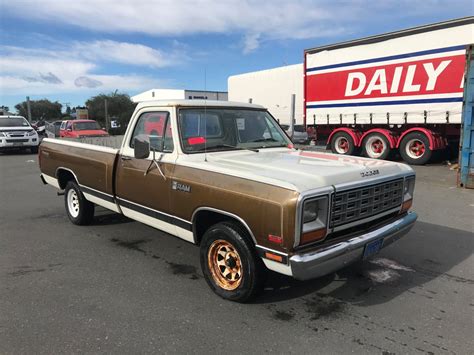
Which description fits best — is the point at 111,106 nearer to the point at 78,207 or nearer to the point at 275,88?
the point at 275,88

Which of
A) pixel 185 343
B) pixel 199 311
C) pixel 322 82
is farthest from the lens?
pixel 322 82

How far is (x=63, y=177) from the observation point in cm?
633

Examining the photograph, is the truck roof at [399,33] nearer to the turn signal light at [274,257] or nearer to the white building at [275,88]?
the turn signal light at [274,257]

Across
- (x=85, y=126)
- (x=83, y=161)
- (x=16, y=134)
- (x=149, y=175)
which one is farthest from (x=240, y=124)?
(x=85, y=126)

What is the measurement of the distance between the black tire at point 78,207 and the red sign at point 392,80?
10.5 metres

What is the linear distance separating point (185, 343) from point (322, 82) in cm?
1364

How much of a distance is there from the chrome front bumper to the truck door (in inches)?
62.1

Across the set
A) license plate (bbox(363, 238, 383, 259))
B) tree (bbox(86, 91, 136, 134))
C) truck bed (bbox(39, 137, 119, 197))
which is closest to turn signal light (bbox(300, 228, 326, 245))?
license plate (bbox(363, 238, 383, 259))

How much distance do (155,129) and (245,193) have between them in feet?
5.68

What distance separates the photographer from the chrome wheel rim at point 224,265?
3549 millimetres

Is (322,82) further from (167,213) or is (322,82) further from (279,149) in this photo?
(167,213)

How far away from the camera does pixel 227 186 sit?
339 cm

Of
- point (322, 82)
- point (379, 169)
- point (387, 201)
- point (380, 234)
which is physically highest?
point (322, 82)

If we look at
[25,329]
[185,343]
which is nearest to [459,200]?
[185,343]
